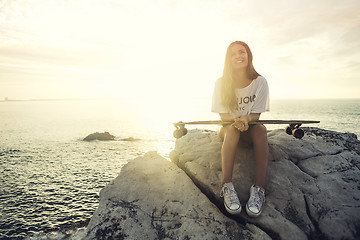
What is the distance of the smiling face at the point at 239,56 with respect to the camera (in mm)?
4391

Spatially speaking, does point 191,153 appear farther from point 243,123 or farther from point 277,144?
point 277,144

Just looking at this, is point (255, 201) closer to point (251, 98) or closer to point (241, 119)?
point (241, 119)

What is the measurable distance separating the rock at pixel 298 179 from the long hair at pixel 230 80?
1.06 meters

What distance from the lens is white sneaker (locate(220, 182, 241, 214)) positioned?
11.1 ft

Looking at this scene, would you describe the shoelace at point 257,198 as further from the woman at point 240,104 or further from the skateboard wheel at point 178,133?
the skateboard wheel at point 178,133

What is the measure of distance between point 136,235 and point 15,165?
1139cm

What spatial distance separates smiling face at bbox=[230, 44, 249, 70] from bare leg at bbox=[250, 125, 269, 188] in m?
1.39

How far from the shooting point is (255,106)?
14.1 feet

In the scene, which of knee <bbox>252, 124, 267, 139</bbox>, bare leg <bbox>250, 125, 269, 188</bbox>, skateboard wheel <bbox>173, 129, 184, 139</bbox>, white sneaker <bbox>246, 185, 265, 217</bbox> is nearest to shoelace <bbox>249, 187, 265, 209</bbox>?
white sneaker <bbox>246, 185, 265, 217</bbox>

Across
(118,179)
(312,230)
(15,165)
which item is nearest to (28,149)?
(15,165)

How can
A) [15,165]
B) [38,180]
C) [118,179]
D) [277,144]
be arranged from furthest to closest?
1. [15,165]
2. [38,180]
3. [277,144]
4. [118,179]

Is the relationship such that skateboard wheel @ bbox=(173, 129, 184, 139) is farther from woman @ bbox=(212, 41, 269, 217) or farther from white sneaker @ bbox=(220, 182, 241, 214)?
white sneaker @ bbox=(220, 182, 241, 214)

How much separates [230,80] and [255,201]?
2.44 m

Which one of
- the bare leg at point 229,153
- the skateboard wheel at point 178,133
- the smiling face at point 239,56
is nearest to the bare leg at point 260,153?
the bare leg at point 229,153
